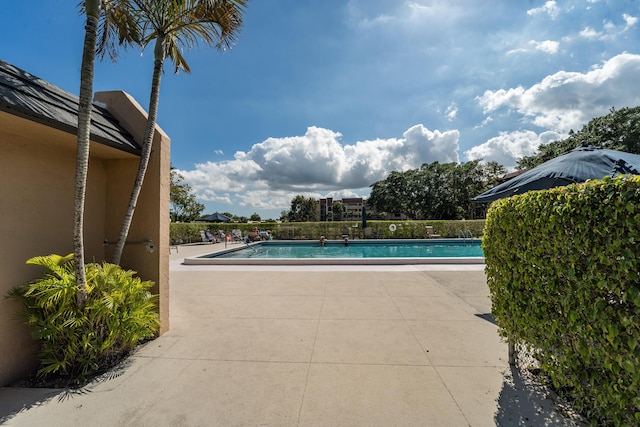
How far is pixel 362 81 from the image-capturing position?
9750 mm

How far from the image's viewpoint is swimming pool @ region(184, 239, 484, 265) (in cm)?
1004

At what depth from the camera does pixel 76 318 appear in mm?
2766

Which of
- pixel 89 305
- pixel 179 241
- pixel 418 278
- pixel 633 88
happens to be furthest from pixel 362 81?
pixel 633 88

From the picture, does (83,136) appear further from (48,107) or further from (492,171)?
(492,171)

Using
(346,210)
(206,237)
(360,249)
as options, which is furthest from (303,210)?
(360,249)

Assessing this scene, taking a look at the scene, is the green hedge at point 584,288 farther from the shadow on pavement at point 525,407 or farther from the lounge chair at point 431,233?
the lounge chair at point 431,233

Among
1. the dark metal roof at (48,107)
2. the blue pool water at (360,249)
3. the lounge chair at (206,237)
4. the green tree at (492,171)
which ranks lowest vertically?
the blue pool water at (360,249)

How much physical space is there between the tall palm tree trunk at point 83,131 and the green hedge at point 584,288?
4.38 meters

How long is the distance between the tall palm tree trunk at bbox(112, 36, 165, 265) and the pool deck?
1559 mm

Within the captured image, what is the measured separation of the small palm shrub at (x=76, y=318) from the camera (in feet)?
8.95

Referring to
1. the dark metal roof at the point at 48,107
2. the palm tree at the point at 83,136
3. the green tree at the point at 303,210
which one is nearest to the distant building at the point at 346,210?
the green tree at the point at 303,210

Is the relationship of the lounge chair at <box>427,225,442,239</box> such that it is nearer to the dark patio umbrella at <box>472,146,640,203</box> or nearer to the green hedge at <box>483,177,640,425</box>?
the dark patio umbrella at <box>472,146,640,203</box>

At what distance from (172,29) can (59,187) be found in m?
2.69

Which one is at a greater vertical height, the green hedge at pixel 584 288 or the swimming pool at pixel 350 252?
the green hedge at pixel 584 288
